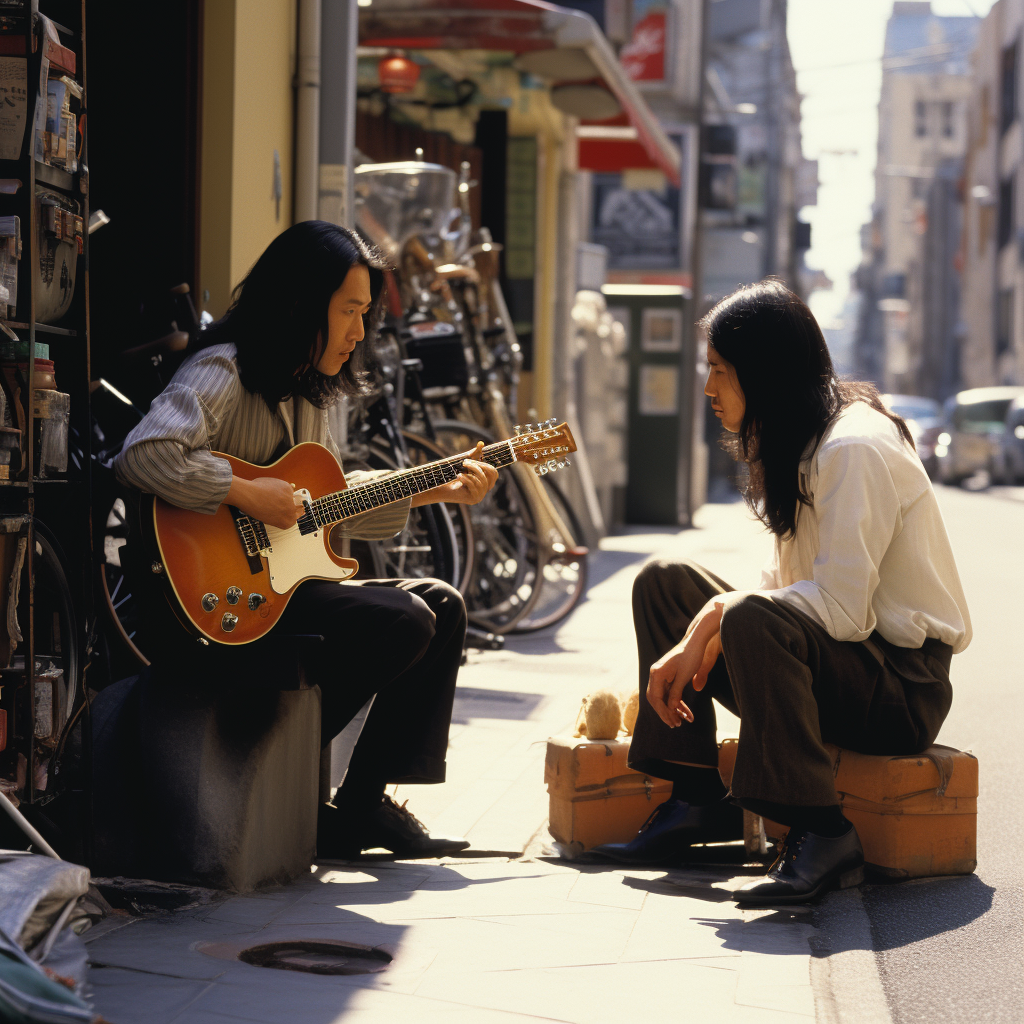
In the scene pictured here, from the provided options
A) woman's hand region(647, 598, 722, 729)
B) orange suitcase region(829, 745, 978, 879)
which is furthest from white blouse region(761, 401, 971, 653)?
orange suitcase region(829, 745, 978, 879)

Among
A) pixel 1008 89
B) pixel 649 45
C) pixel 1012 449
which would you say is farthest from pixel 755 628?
pixel 1008 89

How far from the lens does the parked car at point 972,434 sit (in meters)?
27.4

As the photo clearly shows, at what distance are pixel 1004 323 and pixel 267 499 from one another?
48.4m

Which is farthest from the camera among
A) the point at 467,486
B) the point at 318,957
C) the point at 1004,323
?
the point at 1004,323

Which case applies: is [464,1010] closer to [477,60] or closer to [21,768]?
[21,768]

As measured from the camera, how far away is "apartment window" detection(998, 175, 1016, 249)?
152 feet

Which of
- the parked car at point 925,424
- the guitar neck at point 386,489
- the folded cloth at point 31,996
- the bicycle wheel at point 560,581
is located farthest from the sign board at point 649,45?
the folded cloth at point 31,996

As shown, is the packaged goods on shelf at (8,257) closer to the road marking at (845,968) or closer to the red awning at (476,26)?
the road marking at (845,968)

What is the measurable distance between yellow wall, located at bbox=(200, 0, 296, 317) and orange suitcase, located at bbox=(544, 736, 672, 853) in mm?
1964

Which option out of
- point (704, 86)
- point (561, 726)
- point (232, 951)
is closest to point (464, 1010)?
point (232, 951)

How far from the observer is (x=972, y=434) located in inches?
1087

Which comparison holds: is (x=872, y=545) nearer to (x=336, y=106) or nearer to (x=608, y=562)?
(x=336, y=106)

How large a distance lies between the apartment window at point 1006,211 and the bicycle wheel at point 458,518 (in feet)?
140

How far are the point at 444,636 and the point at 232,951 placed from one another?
3.59 ft
